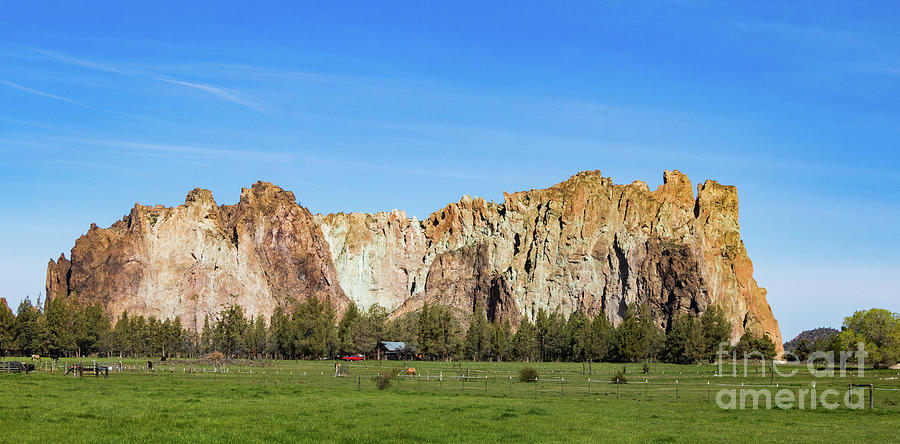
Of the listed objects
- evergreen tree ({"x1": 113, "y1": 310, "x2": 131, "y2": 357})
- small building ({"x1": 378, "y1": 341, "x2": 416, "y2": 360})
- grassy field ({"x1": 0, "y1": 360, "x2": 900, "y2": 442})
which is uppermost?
grassy field ({"x1": 0, "y1": 360, "x2": 900, "y2": 442})

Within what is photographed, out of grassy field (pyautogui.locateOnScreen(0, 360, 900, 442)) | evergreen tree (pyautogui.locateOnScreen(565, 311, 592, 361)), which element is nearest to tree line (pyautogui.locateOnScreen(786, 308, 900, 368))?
evergreen tree (pyautogui.locateOnScreen(565, 311, 592, 361))

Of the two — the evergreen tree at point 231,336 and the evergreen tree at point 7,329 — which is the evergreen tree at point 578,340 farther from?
the evergreen tree at point 7,329

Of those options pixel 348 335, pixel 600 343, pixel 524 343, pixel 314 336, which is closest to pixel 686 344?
pixel 600 343

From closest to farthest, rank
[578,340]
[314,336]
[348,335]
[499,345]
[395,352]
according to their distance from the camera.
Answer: [578,340] → [348,335] → [314,336] → [499,345] → [395,352]

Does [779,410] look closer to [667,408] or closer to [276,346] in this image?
→ [667,408]

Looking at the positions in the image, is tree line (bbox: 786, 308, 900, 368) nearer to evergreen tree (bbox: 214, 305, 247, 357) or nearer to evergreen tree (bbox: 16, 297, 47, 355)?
evergreen tree (bbox: 214, 305, 247, 357)

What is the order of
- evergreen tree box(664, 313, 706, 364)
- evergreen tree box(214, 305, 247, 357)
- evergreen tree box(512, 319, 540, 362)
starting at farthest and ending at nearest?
evergreen tree box(512, 319, 540, 362)
evergreen tree box(214, 305, 247, 357)
evergreen tree box(664, 313, 706, 364)

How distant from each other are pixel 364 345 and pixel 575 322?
44753mm

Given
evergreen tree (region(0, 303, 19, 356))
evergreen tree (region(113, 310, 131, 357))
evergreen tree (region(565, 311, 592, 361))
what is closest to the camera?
evergreen tree (region(0, 303, 19, 356))

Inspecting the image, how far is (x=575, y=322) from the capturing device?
19312 centimetres

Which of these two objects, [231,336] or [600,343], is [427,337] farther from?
[231,336]

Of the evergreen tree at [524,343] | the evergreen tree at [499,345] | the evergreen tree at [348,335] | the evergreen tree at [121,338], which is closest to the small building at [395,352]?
the evergreen tree at [348,335]

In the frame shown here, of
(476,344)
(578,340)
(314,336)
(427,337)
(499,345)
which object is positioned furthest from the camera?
(476,344)

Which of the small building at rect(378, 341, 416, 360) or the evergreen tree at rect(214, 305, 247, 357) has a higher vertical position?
the evergreen tree at rect(214, 305, 247, 357)
